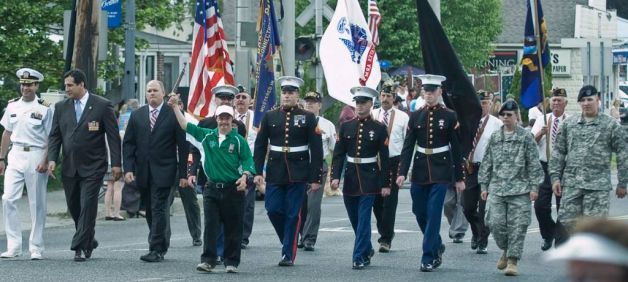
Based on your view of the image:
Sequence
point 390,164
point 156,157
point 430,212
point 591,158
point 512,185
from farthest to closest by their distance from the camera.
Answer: point 390,164, point 156,157, point 430,212, point 512,185, point 591,158

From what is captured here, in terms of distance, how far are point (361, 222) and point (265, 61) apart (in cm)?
658

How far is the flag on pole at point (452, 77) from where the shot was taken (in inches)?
537

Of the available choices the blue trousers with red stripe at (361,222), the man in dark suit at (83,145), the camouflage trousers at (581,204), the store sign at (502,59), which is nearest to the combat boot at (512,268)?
the camouflage trousers at (581,204)

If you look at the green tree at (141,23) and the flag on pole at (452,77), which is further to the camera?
the green tree at (141,23)

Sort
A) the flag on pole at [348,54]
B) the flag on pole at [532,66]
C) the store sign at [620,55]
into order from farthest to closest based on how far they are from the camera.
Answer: the store sign at [620,55] < the flag on pole at [348,54] < the flag on pole at [532,66]

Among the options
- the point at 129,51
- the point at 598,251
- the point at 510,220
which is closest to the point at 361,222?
the point at 510,220

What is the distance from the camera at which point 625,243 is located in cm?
257

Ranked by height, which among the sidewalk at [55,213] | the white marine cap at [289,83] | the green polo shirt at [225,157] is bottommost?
the sidewalk at [55,213]

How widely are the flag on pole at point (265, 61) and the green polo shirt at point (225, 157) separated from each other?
14.2 ft

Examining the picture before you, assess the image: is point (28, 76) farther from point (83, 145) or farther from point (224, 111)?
point (224, 111)

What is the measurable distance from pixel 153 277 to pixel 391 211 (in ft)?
11.5

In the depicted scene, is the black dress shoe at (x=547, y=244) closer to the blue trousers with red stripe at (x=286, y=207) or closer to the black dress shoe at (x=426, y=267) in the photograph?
the black dress shoe at (x=426, y=267)

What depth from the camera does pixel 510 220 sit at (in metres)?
12.4

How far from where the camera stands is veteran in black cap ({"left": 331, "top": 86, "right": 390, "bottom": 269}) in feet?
42.8
